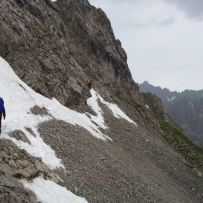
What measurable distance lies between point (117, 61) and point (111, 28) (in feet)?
31.1

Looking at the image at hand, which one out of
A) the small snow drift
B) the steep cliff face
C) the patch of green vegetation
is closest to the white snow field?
the small snow drift

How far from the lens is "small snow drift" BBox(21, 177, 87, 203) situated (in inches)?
829

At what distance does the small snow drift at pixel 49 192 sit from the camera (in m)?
21.1

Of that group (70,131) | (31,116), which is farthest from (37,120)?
(70,131)

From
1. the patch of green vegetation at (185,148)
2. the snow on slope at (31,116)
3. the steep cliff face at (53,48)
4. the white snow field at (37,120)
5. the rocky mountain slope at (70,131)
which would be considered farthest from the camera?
the patch of green vegetation at (185,148)

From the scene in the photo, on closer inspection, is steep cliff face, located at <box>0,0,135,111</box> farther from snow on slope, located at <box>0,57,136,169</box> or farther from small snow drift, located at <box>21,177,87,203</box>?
small snow drift, located at <box>21,177,87,203</box>

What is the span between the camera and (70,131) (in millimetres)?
34188

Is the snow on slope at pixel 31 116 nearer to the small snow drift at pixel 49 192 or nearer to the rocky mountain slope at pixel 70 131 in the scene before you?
the rocky mountain slope at pixel 70 131

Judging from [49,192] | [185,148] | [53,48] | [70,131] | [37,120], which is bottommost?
[49,192]

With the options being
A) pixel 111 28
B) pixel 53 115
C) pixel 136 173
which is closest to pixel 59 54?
pixel 53 115

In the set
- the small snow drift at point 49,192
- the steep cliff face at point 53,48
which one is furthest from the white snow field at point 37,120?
the steep cliff face at point 53,48

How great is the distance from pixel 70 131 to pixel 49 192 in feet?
41.0

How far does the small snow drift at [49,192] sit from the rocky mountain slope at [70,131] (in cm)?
8

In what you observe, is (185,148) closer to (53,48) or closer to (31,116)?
(53,48)
